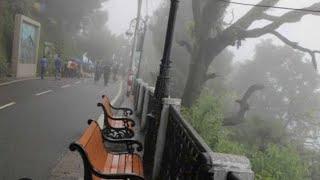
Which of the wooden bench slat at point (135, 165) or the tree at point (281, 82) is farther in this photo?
the tree at point (281, 82)

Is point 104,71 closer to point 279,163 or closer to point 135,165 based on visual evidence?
point 279,163

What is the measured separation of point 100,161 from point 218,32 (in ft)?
54.6

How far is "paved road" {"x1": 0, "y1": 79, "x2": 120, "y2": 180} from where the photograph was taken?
826cm

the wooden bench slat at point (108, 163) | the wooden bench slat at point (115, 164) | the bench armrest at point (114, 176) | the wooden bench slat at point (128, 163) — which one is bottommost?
the wooden bench slat at point (108, 163)

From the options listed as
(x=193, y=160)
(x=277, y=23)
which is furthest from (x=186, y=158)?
(x=277, y=23)

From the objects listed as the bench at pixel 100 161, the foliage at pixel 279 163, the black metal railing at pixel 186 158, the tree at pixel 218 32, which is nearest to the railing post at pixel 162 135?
the black metal railing at pixel 186 158

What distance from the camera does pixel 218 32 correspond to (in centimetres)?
2200

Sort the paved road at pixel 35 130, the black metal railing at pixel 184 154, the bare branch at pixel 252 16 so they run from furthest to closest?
1. the bare branch at pixel 252 16
2. the paved road at pixel 35 130
3. the black metal railing at pixel 184 154

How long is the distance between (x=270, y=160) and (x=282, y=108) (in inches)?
1709

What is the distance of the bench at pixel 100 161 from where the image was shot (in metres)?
4.83

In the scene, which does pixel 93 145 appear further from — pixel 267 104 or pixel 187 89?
pixel 267 104

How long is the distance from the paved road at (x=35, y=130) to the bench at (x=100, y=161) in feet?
5.42

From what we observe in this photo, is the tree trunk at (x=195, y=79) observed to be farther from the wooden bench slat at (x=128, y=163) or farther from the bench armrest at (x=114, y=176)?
the bench armrest at (x=114, y=176)

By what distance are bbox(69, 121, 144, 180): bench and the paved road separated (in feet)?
5.42
